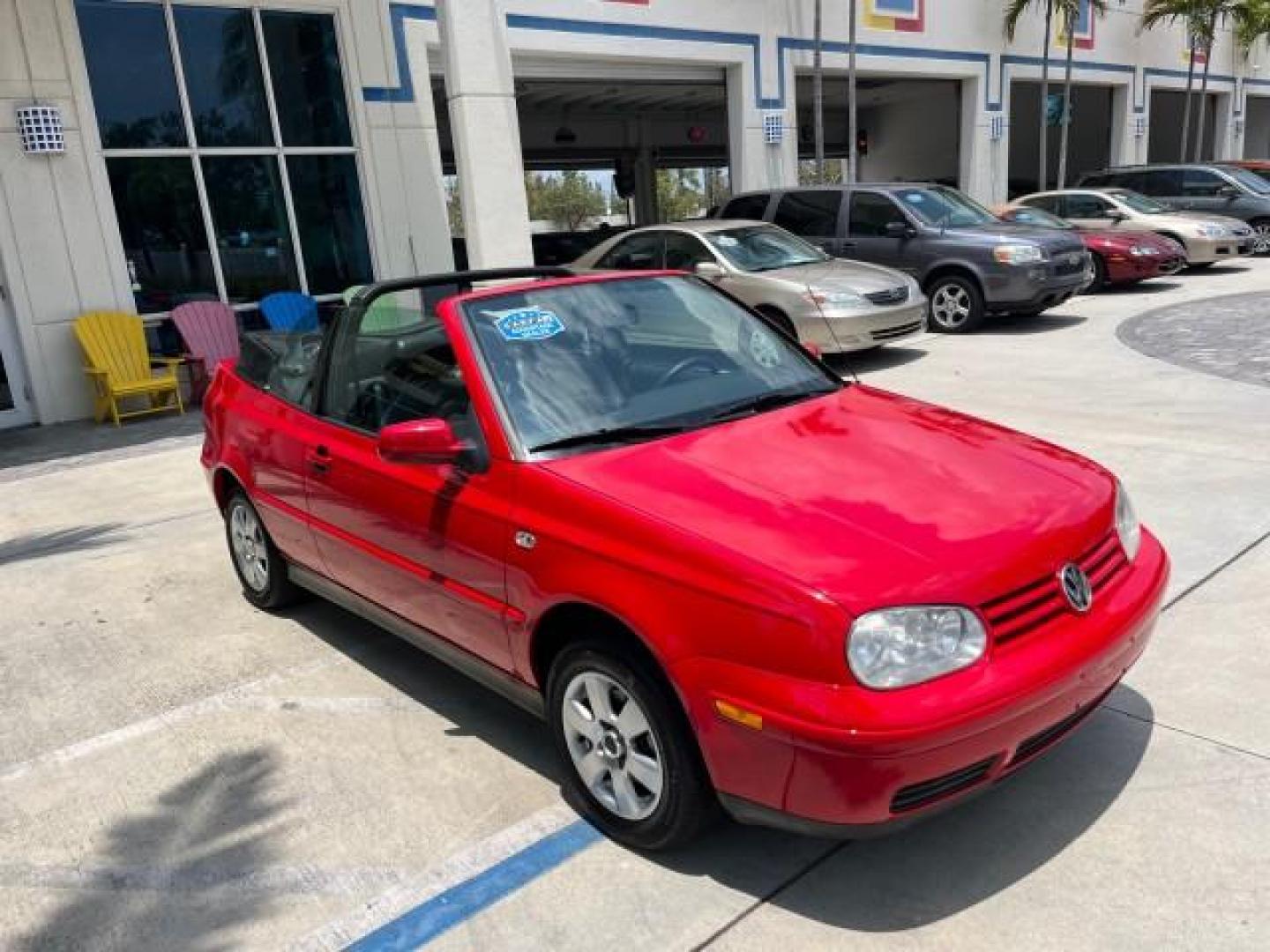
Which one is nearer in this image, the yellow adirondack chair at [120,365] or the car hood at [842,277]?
the car hood at [842,277]

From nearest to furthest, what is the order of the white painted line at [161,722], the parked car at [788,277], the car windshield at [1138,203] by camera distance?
the white painted line at [161,722] → the parked car at [788,277] → the car windshield at [1138,203]

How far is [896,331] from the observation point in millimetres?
9812

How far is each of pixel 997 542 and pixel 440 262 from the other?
1077cm

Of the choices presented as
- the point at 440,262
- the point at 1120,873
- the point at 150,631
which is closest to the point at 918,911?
the point at 1120,873

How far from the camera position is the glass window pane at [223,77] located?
10.7m

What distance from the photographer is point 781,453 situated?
9.98 feet

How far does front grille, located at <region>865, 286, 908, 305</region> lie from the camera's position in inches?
380

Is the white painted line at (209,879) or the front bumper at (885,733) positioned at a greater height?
the front bumper at (885,733)

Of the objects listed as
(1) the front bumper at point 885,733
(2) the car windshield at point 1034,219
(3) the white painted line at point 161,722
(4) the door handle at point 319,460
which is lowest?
(3) the white painted line at point 161,722

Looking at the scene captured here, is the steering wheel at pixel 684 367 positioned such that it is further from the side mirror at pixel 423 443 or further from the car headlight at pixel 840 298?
the car headlight at pixel 840 298

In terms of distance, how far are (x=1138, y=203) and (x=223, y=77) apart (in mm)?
13245

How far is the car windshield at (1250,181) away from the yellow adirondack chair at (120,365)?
17.2 m

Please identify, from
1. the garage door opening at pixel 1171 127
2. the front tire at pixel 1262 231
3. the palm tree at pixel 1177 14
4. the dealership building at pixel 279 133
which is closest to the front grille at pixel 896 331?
the dealership building at pixel 279 133

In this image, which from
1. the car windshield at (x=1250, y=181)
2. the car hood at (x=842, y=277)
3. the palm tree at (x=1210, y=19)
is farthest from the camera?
the palm tree at (x=1210, y=19)
